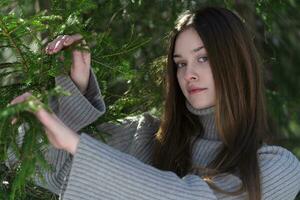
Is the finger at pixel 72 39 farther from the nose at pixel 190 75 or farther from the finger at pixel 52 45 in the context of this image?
the nose at pixel 190 75

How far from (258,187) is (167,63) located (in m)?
0.69

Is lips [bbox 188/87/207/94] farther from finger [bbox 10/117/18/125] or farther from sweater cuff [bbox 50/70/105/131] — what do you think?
finger [bbox 10/117/18/125]

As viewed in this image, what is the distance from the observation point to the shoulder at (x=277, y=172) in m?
2.09

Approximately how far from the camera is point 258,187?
6.68 ft

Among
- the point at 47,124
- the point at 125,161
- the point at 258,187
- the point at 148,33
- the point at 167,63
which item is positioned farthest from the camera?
the point at 148,33

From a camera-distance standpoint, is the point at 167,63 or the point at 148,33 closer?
the point at 167,63

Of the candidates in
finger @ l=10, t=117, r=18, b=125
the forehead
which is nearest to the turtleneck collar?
the forehead

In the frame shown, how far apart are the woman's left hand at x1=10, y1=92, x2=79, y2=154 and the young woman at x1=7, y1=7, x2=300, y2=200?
0.06ft

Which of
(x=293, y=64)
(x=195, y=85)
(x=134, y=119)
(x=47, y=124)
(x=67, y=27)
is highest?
(x=67, y=27)

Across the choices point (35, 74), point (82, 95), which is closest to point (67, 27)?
point (35, 74)

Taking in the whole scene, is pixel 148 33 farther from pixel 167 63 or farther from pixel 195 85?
pixel 195 85

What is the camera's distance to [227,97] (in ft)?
7.46

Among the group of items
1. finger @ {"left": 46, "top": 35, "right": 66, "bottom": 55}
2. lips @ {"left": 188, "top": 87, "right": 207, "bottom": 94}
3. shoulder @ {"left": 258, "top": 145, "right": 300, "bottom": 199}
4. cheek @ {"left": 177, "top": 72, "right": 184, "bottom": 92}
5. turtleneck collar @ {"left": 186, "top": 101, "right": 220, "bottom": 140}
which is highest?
finger @ {"left": 46, "top": 35, "right": 66, "bottom": 55}

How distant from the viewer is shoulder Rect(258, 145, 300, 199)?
82.4 inches
